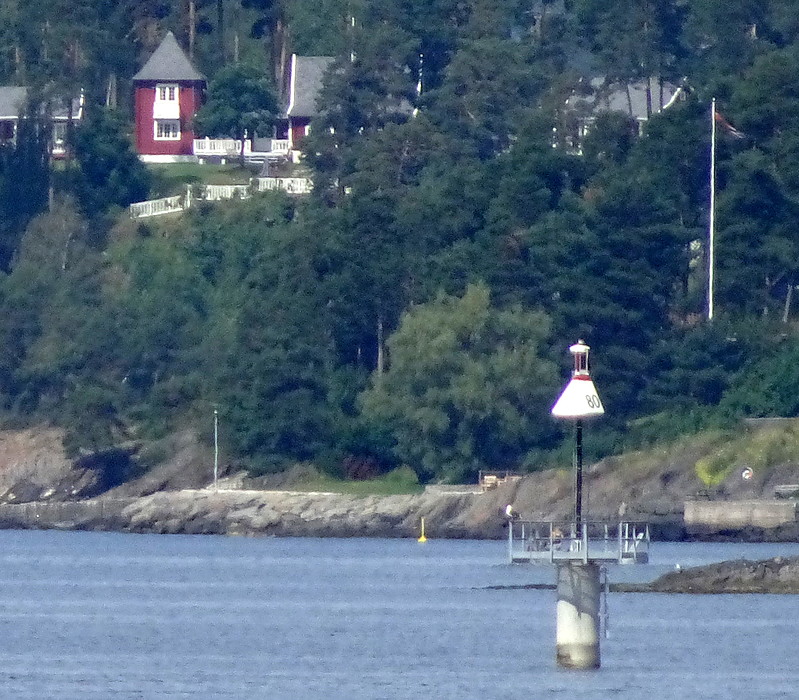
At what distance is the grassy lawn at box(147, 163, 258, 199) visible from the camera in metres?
118

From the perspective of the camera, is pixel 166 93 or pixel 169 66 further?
pixel 169 66

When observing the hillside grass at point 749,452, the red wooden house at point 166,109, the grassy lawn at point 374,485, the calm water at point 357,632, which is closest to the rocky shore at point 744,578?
the calm water at point 357,632

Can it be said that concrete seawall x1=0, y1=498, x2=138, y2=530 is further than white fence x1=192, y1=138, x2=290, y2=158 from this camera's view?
No

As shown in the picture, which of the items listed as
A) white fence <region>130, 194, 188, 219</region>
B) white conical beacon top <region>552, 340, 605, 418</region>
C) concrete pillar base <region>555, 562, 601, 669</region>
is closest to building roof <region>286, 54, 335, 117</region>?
white fence <region>130, 194, 188, 219</region>

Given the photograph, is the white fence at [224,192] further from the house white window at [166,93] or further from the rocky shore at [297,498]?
the rocky shore at [297,498]

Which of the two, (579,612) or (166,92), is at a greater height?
(166,92)

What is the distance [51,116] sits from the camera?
397 feet

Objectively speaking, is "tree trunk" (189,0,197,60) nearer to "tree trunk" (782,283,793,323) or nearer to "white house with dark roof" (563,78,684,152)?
"white house with dark roof" (563,78,684,152)

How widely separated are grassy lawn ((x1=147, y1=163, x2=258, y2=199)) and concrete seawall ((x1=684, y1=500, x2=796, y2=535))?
37113 millimetres

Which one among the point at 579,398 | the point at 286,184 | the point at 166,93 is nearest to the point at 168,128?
the point at 166,93

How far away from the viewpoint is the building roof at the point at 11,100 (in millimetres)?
123125

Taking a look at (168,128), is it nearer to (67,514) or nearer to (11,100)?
(11,100)

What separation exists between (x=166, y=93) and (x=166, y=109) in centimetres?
72

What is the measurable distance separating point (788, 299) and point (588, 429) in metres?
10.3
